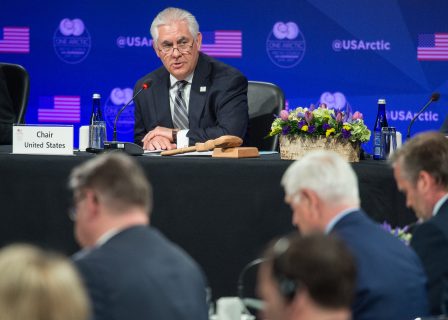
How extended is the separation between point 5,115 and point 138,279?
3495 millimetres

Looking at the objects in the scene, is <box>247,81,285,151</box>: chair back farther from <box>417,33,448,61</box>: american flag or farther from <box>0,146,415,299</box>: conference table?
<box>417,33,448,61</box>: american flag

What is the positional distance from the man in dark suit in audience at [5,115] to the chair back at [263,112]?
137 centimetres

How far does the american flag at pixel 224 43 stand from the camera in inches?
319

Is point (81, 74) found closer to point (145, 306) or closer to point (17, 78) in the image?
point (17, 78)

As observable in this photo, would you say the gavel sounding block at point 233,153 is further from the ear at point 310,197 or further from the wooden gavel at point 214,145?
the ear at point 310,197

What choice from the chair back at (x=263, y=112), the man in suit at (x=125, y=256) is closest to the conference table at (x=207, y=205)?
the chair back at (x=263, y=112)

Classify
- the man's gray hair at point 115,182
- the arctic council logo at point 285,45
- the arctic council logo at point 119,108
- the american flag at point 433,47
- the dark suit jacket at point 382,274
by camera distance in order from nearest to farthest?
the man's gray hair at point 115,182
the dark suit jacket at point 382,274
the american flag at point 433,47
the arctic council logo at point 285,45
the arctic council logo at point 119,108

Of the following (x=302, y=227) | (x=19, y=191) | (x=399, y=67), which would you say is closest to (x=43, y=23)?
(x=399, y=67)

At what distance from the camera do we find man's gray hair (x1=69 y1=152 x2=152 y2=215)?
2664 mm

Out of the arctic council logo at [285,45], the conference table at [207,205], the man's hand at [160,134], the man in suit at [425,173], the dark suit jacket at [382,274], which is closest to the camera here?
the dark suit jacket at [382,274]

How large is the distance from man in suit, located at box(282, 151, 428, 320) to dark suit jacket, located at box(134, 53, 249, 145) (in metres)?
2.37

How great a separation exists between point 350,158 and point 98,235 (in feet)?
6.73

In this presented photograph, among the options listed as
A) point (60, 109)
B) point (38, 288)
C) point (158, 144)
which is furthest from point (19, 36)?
point (38, 288)

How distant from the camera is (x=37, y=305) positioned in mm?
1588
